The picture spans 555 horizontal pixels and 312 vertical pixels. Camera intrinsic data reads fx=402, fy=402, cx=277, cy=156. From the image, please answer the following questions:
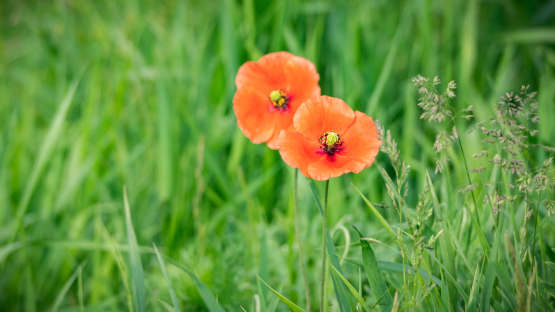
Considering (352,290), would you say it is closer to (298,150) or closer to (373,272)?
(373,272)

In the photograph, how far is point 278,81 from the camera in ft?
2.70

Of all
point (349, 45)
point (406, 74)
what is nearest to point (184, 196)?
point (349, 45)

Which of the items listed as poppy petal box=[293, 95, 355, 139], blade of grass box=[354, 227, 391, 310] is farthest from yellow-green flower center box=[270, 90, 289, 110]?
blade of grass box=[354, 227, 391, 310]

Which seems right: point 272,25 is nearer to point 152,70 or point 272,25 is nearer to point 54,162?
point 152,70

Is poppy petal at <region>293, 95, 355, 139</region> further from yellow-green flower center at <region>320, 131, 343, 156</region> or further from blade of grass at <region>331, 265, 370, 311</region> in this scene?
blade of grass at <region>331, 265, 370, 311</region>

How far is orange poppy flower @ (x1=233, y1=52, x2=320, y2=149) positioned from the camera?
775 mm

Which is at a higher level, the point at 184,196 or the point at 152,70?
the point at 152,70

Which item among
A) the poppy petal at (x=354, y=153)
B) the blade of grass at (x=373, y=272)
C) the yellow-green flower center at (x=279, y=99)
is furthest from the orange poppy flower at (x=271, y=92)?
the blade of grass at (x=373, y=272)

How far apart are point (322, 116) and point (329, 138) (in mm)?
52

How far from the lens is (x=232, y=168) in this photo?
154 cm

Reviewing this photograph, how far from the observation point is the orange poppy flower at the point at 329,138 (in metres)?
0.67

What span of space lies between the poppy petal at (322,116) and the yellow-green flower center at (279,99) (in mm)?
107

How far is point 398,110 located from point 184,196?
3.31 feet

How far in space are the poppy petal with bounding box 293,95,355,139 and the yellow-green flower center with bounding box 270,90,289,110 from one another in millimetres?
107
